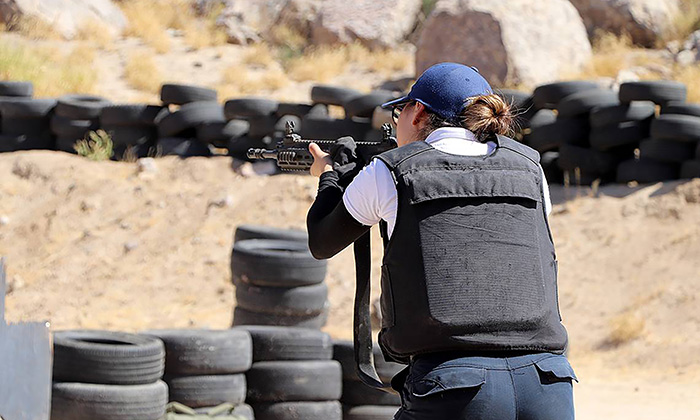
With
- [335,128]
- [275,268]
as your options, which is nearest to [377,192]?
[275,268]

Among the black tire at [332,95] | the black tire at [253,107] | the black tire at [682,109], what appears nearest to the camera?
the black tire at [682,109]

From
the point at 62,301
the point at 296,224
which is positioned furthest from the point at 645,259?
the point at 62,301

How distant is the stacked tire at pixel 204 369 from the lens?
18.9 feet

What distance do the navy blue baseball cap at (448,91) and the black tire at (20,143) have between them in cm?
1200

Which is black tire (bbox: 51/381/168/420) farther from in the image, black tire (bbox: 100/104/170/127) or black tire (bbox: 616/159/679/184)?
black tire (bbox: 100/104/170/127)

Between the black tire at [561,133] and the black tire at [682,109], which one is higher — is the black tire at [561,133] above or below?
below

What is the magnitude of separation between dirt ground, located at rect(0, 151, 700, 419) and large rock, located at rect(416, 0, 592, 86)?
4.20 metres

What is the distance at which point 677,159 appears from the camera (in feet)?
37.3

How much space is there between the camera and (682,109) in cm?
1118

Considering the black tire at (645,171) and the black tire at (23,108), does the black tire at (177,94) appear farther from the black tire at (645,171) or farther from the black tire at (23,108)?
the black tire at (645,171)

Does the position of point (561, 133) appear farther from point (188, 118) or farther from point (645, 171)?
point (188, 118)

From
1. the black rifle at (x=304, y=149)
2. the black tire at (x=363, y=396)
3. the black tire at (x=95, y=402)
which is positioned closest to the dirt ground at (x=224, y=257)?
the black tire at (x=363, y=396)

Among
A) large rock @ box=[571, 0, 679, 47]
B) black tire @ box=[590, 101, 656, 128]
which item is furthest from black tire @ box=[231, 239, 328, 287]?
large rock @ box=[571, 0, 679, 47]

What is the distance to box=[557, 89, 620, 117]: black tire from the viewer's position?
11.9 m
